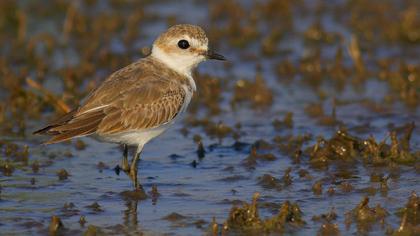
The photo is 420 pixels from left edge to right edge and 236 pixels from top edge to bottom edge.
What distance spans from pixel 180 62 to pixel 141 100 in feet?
2.57

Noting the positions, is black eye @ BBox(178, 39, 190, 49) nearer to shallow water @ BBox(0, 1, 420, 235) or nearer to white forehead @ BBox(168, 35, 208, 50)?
white forehead @ BBox(168, 35, 208, 50)

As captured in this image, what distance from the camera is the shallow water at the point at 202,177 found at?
7781 millimetres

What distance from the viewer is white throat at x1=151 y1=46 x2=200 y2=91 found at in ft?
30.5

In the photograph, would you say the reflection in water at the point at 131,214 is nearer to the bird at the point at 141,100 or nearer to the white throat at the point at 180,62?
the bird at the point at 141,100

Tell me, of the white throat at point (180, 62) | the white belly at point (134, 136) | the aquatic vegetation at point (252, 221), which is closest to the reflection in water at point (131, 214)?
the white belly at point (134, 136)

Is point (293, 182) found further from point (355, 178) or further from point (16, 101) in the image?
point (16, 101)

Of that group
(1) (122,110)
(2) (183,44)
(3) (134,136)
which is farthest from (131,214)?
(2) (183,44)

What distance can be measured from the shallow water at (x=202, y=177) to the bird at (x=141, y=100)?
0.52 metres

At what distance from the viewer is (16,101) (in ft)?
37.0

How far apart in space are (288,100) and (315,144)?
2314 mm

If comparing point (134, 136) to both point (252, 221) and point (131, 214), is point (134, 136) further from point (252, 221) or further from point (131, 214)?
point (252, 221)

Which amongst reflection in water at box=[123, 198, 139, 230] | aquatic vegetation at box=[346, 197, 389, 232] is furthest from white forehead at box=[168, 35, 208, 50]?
aquatic vegetation at box=[346, 197, 389, 232]

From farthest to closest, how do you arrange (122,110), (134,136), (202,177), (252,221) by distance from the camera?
1. (202,177)
2. (134,136)
3. (122,110)
4. (252,221)

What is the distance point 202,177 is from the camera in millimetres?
9195
